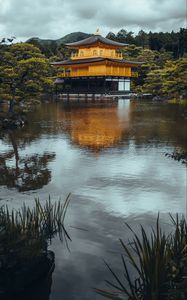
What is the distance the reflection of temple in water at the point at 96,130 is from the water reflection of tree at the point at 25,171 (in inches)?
147

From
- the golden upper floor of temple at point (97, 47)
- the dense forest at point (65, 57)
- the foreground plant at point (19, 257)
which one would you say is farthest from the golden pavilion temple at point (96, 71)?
the foreground plant at point (19, 257)

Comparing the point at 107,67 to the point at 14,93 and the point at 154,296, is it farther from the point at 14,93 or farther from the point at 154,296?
the point at 154,296

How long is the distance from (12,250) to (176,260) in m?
2.94

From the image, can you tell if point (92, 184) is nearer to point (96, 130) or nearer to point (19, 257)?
point (19, 257)

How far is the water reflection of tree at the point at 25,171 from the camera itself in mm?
13340

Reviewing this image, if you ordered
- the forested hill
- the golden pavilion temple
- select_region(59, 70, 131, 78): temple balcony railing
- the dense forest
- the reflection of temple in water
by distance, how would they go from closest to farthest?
the reflection of temple in water
the dense forest
select_region(59, 70, 131, 78): temple balcony railing
the golden pavilion temple
the forested hill

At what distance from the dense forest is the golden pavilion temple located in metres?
2.94

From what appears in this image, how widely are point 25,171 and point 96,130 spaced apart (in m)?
12.3

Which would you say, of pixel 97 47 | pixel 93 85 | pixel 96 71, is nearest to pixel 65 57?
pixel 97 47

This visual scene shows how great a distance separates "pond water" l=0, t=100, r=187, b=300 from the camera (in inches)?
309

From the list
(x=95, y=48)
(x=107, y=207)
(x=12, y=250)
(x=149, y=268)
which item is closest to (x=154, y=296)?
(x=149, y=268)

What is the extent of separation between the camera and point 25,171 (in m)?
15.2

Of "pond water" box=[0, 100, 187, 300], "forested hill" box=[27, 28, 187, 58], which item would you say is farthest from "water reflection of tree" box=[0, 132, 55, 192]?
"forested hill" box=[27, 28, 187, 58]

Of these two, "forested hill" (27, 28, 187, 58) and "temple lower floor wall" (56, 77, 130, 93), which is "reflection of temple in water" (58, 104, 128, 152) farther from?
"forested hill" (27, 28, 187, 58)
